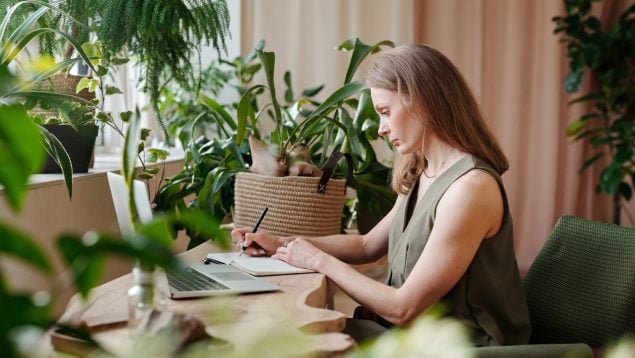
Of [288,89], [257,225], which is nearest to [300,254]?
[257,225]

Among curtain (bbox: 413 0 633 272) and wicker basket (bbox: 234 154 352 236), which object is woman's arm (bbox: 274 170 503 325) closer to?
wicker basket (bbox: 234 154 352 236)

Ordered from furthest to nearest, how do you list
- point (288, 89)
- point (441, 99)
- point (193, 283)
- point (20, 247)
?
point (288, 89) → point (441, 99) → point (193, 283) → point (20, 247)

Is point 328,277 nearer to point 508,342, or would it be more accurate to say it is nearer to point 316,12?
point 508,342

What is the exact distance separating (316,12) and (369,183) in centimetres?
148

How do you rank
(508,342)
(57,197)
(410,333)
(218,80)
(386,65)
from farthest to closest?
(218,80)
(57,197)
(386,65)
(508,342)
(410,333)

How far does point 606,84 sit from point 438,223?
3.36m

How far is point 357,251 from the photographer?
85.4 inches

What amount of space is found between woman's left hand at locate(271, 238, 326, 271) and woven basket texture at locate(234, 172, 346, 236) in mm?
296

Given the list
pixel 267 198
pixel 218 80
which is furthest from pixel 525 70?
pixel 267 198

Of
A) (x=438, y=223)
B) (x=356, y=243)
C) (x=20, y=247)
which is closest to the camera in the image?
(x=20, y=247)

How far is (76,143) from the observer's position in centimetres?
230

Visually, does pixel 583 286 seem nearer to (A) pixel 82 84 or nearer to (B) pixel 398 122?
(B) pixel 398 122

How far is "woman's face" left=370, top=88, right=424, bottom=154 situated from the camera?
72.4 inches

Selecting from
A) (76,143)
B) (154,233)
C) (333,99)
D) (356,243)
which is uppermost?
(154,233)
